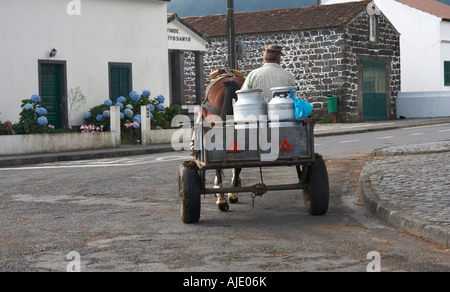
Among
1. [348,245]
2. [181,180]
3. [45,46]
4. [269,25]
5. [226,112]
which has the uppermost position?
[269,25]

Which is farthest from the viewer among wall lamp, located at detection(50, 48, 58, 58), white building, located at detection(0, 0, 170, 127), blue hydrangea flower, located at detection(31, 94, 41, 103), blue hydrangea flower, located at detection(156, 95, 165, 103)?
blue hydrangea flower, located at detection(156, 95, 165, 103)

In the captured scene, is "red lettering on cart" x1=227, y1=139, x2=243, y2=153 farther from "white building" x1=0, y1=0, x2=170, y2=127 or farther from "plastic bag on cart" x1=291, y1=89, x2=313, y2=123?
"white building" x1=0, y1=0, x2=170, y2=127

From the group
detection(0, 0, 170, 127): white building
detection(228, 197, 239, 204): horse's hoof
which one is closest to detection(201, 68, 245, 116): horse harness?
detection(228, 197, 239, 204): horse's hoof

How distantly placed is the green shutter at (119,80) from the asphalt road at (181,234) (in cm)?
1084

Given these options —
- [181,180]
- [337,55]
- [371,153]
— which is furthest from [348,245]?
[337,55]

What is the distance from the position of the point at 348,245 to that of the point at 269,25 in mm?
29844

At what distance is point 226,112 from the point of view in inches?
356

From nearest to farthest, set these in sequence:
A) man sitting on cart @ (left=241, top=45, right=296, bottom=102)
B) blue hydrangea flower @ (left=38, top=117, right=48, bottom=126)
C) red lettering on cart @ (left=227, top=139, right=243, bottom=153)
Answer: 1. red lettering on cart @ (left=227, top=139, right=243, bottom=153)
2. man sitting on cart @ (left=241, top=45, right=296, bottom=102)
3. blue hydrangea flower @ (left=38, top=117, right=48, bottom=126)

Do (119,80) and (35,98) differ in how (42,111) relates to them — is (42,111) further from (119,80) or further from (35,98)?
(119,80)

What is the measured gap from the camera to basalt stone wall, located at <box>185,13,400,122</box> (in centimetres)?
3331

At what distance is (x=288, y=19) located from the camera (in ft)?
117

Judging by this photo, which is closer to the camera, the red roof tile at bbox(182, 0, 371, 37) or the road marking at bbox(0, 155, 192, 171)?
the road marking at bbox(0, 155, 192, 171)

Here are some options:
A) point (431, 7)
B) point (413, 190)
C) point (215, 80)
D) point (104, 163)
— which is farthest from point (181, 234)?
point (431, 7)

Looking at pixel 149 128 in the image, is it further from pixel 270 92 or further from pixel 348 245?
pixel 348 245
